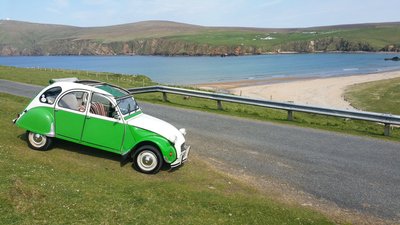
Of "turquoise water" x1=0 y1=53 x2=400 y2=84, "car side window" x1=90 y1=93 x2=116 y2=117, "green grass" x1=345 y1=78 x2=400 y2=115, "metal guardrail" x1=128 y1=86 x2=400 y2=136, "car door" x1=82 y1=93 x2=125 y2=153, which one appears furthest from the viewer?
"turquoise water" x1=0 y1=53 x2=400 y2=84

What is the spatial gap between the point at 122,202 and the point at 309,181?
505 cm

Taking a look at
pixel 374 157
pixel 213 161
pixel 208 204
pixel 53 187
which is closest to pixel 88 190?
pixel 53 187

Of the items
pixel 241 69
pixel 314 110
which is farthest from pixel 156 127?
pixel 241 69

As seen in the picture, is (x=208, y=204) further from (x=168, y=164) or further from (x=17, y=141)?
(x=17, y=141)

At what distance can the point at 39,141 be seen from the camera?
10336 mm

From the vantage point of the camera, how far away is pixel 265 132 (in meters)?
15.5

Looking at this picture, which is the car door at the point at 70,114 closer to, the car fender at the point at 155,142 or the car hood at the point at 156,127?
the car hood at the point at 156,127

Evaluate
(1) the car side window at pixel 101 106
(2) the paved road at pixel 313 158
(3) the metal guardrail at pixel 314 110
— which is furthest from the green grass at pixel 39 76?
(1) the car side window at pixel 101 106

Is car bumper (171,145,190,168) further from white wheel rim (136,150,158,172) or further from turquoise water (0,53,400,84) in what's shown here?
turquoise water (0,53,400,84)

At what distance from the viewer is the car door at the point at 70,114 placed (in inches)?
394

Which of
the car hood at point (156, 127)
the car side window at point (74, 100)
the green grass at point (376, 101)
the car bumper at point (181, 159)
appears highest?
the car side window at point (74, 100)

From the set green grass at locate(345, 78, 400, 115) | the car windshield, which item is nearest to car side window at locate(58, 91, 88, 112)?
the car windshield

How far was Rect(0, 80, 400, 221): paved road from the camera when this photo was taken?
356 inches

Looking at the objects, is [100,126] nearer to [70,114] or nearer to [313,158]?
[70,114]
